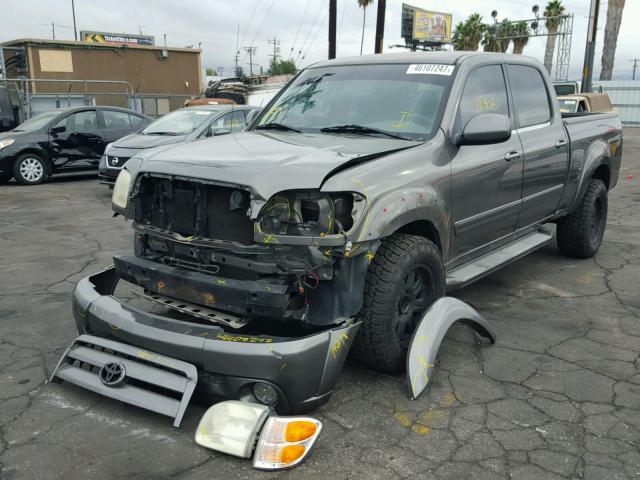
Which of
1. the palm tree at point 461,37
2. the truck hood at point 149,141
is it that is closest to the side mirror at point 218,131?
the truck hood at point 149,141

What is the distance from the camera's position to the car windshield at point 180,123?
1055 centimetres

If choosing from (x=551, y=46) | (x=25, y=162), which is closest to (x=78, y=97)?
(x=25, y=162)

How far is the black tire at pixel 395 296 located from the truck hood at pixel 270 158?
0.55 metres

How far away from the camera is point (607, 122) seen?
6.23 meters

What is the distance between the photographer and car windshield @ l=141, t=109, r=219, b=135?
10547mm

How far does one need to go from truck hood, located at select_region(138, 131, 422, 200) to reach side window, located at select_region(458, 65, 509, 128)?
0.62 m

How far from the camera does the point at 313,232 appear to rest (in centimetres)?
303

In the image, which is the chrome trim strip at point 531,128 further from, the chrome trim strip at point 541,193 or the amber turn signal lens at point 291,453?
the amber turn signal lens at point 291,453

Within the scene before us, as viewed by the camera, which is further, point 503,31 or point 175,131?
point 503,31

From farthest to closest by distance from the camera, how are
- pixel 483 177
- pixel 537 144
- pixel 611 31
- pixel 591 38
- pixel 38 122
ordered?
pixel 611 31 < pixel 591 38 < pixel 38 122 < pixel 537 144 < pixel 483 177

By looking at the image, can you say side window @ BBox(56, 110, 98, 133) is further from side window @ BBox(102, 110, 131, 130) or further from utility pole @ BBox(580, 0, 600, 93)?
utility pole @ BBox(580, 0, 600, 93)

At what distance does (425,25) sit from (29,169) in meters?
52.5

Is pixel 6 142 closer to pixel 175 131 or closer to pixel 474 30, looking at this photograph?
pixel 175 131

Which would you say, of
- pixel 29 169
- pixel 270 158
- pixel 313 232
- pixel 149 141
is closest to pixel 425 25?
pixel 29 169
